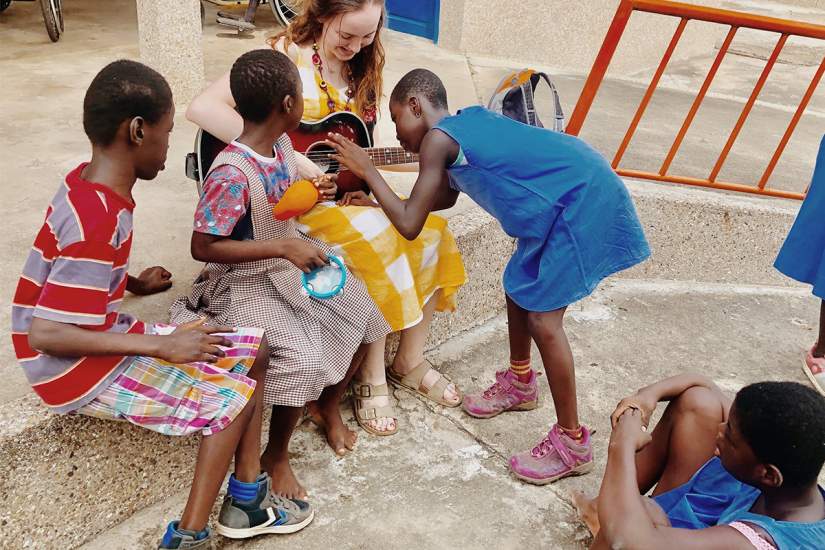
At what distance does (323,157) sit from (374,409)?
36.4 inches

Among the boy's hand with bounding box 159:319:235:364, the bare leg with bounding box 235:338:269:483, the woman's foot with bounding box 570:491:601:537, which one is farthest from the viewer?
the woman's foot with bounding box 570:491:601:537

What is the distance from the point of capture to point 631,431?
6.14ft

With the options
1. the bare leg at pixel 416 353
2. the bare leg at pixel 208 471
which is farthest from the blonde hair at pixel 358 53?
the bare leg at pixel 208 471

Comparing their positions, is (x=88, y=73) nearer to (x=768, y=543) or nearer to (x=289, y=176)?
(x=289, y=176)

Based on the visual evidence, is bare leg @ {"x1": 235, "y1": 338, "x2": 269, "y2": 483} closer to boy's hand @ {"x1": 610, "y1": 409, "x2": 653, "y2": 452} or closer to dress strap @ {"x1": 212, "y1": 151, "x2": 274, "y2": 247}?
dress strap @ {"x1": 212, "y1": 151, "x2": 274, "y2": 247}

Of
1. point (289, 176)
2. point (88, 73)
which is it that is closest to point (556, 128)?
point (289, 176)

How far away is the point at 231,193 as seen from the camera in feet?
7.06

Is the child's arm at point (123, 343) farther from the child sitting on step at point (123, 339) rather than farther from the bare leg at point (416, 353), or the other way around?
the bare leg at point (416, 353)

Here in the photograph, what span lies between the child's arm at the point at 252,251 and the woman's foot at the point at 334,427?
2.19 ft

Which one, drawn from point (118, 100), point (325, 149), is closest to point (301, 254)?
point (118, 100)

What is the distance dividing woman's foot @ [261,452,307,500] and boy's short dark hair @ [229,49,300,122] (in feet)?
3.46

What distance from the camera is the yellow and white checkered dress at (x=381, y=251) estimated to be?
8.36 feet

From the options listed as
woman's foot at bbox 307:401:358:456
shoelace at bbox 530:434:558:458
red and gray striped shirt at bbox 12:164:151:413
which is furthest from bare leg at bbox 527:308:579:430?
red and gray striped shirt at bbox 12:164:151:413

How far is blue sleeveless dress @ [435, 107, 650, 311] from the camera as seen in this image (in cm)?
239
